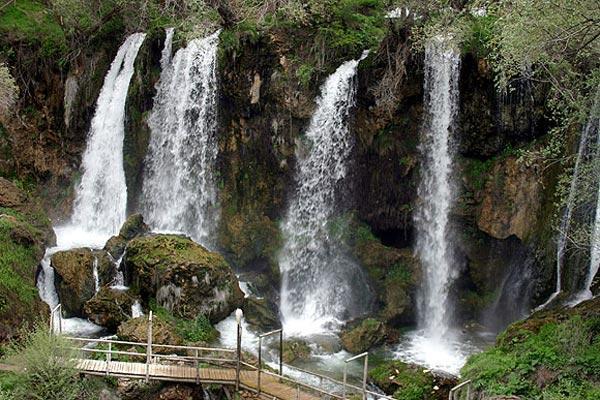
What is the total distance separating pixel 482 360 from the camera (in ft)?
43.6

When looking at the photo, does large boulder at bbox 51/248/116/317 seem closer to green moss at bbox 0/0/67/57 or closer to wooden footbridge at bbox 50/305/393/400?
wooden footbridge at bbox 50/305/393/400

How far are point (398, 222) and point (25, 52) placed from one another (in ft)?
48.7

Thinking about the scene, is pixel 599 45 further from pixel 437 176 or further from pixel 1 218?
pixel 1 218

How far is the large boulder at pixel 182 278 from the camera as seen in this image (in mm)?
17891

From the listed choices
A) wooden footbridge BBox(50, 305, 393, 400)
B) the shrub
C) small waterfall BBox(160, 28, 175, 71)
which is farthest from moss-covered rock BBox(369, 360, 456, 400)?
small waterfall BBox(160, 28, 175, 71)

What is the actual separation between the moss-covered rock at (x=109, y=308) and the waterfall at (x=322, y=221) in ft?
17.2

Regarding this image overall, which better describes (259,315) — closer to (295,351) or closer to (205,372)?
(295,351)

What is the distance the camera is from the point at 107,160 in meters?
24.4

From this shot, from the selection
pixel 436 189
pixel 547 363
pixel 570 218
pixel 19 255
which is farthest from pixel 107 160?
pixel 547 363

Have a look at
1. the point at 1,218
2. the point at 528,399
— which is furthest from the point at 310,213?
the point at 528,399

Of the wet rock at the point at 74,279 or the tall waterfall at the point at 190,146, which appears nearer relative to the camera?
the wet rock at the point at 74,279

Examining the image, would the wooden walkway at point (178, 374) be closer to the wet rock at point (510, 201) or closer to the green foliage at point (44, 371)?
the green foliage at point (44, 371)

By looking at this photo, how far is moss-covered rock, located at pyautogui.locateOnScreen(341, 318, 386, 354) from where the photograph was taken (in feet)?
59.4

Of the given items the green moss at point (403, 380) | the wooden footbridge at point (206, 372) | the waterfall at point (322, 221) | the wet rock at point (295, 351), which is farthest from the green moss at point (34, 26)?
the green moss at point (403, 380)
